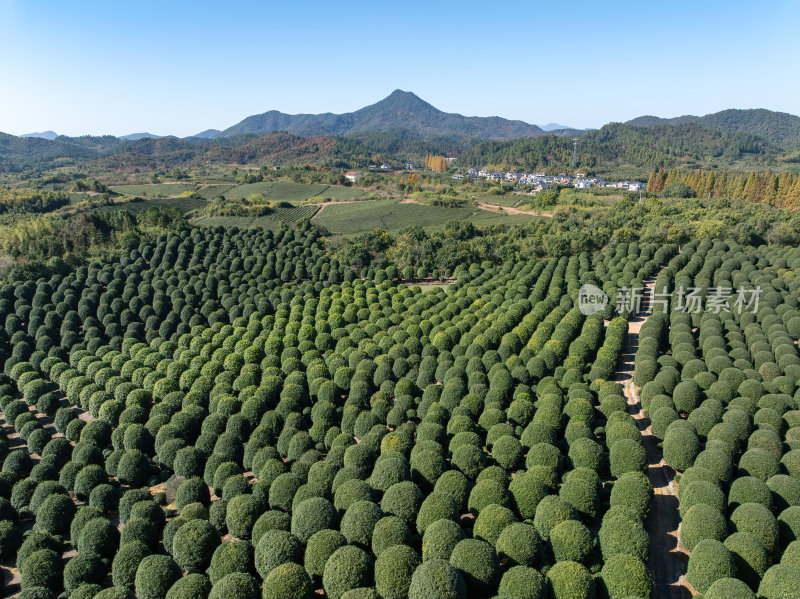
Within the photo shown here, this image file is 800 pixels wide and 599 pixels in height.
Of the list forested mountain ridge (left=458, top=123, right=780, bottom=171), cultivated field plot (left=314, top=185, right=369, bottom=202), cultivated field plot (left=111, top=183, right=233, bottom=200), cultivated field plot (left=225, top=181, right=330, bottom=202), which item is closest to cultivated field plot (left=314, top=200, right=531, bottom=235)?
cultivated field plot (left=314, top=185, right=369, bottom=202)

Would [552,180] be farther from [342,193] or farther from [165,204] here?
[165,204]

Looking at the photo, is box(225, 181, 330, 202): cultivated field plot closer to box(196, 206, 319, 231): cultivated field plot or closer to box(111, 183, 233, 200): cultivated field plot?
box(111, 183, 233, 200): cultivated field plot

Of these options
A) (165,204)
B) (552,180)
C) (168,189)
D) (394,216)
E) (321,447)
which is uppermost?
(552,180)

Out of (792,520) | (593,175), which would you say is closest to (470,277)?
(792,520)

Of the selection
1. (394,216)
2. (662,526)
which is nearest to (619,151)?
(394,216)

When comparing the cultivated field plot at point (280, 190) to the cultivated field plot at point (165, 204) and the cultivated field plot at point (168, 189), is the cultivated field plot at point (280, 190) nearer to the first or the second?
the cultivated field plot at point (168, 189)

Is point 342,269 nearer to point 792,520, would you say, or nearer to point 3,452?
point 3,452
